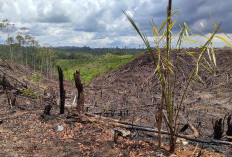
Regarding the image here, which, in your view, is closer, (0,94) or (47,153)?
(47,153)

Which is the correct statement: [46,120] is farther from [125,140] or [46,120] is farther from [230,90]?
[230,90]

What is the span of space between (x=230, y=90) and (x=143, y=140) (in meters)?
10.2

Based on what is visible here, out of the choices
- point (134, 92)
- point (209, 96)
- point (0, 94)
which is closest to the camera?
point (0, 94)

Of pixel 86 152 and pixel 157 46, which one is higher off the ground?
pixel 157 46

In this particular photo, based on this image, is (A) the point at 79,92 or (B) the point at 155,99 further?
(B) the point at 155,99

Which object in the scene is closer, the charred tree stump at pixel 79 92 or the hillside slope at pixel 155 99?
the charred tree stump at pixel 79 92

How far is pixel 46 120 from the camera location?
4.56m

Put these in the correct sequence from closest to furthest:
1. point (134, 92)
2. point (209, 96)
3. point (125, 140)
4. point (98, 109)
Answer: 1. point (125, 140)
2. point (98, 109)
3. point (209, 96)
4. point (134, 92)

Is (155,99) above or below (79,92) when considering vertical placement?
below

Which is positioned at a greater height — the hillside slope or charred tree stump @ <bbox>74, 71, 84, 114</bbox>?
charred tree stump @ <bbox>74, 71, 84, 114</bbox>

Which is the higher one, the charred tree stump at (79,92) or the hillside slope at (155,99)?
the charred tree stump at (79,92)

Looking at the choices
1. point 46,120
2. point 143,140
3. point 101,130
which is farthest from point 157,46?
point 46,120

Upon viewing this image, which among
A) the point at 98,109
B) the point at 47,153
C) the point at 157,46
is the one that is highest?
the point at 157,46

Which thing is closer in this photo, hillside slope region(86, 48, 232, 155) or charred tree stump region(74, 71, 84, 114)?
charred tree stump region(74, 71, 84, 114)
